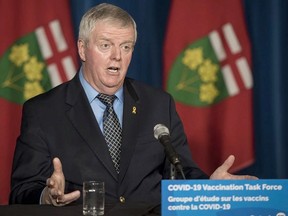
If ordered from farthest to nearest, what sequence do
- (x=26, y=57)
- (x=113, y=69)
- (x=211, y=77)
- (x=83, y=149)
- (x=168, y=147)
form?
(x=211, y=77)
(x=26, y=57)
(x=113, y=69)
(x=83, y=149)
(x=168, y=147)

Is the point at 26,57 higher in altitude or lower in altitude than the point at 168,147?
higher

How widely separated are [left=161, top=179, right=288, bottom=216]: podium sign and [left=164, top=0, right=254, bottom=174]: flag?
1.92 meters

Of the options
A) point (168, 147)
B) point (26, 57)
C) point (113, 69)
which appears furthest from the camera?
point (26, 57)

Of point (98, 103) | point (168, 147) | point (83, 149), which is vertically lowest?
point (168, 147)

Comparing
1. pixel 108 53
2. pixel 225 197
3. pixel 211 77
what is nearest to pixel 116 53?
pixel 108 53

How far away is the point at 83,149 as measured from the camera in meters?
2.38

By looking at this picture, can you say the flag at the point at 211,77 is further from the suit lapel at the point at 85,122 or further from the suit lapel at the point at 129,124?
the suit lapel at the point at 85,122

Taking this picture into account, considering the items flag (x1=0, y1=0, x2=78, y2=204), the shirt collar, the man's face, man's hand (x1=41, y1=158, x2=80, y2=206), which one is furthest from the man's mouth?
flag (x1=0, y1=0, x2=78, y2=204)

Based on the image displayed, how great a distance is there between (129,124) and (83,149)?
226mm

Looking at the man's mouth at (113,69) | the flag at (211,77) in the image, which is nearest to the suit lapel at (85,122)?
the man's mouth at (113,69)

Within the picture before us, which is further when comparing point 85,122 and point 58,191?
point 85,122

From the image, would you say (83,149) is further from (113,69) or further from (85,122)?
(113,69)

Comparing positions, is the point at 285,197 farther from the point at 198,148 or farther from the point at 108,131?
the point at 198,148

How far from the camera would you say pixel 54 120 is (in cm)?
244
